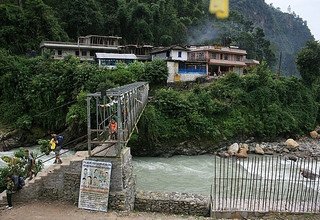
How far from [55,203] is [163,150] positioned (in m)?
16.2

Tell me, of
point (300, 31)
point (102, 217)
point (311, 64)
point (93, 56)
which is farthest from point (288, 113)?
point (300, 31)

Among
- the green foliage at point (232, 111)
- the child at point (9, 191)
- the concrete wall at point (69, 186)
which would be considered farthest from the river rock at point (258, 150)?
the child at point (9, 191)

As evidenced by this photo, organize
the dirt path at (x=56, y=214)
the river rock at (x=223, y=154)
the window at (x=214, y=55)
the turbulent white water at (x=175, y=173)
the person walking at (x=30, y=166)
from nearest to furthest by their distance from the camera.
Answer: the dirt path at (x=56, y=214) → the person walking at (x=30, y=166) → the turbulent white water at (x=175, y=173) → the river rock at (x=223, y=154) → the window at (x=214, y=55)

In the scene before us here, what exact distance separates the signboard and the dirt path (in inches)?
11.1

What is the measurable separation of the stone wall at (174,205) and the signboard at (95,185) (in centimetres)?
225

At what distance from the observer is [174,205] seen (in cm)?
1430

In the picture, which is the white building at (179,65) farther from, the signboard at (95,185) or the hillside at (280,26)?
the hillside at (280,26)

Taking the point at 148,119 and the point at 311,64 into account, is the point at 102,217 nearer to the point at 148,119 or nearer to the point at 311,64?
the point at 148,119

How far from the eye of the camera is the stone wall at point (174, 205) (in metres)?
14.3

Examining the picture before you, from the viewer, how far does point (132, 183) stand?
14.8 meters

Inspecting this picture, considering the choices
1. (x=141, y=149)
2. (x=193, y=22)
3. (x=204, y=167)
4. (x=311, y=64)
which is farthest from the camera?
(x=193, y=22)

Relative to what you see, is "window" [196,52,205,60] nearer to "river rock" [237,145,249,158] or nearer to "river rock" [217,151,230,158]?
"river rock" [237,145,249,158]

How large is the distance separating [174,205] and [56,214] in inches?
183

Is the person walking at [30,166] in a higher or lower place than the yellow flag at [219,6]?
lower
